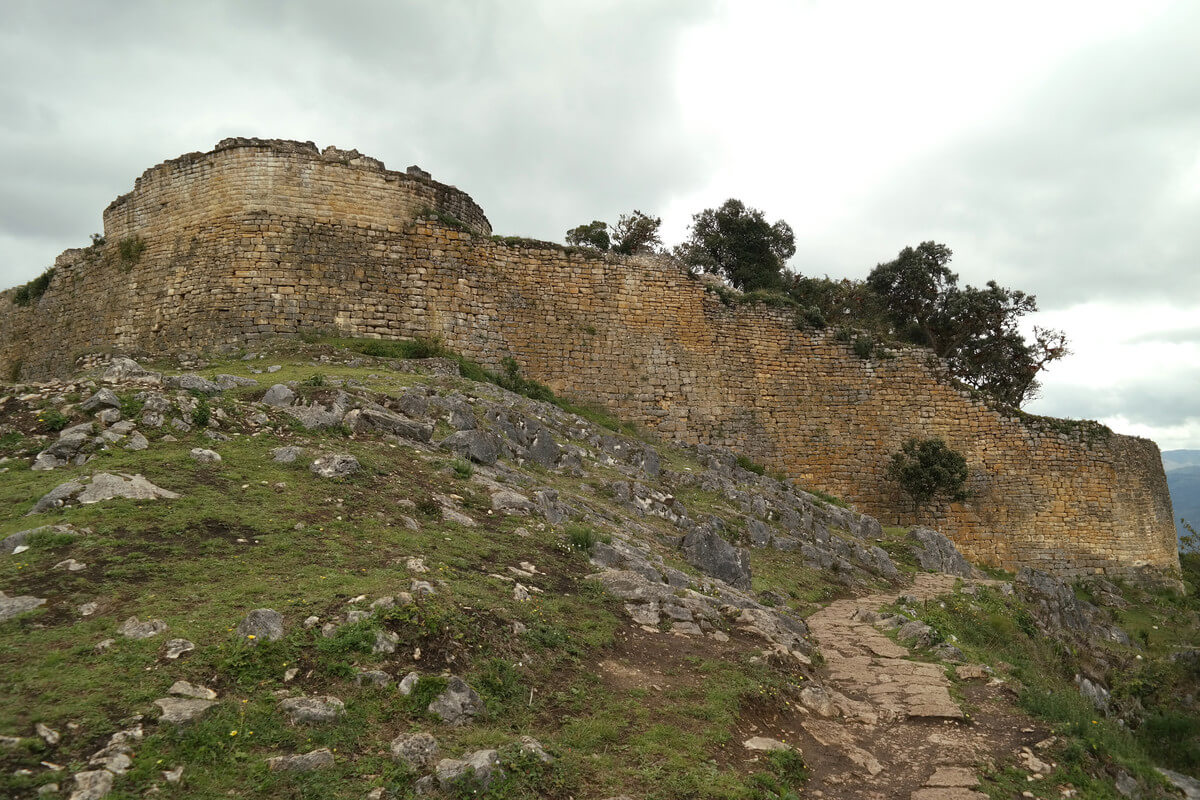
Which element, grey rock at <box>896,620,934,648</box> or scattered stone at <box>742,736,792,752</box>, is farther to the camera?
grey rock at <box>896,620,934,648</box>

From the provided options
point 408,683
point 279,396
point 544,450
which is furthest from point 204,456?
point 544,450

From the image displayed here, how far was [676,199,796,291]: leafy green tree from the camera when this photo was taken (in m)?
30.3

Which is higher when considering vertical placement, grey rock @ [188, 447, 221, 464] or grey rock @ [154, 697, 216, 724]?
grey rock @ [188, 447, 221, 464]

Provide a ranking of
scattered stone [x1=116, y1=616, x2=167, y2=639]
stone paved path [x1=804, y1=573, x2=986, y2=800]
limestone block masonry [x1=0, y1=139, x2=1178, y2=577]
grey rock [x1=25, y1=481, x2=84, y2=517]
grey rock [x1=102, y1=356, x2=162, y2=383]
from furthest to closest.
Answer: limestone block masonry [x1=0, y1=139, x2=1178, y2=577], grey rock [x1=102, y1=356, x2=162, y2=383], grey rock [x1=25, y1=481, x2=84, y2=517], stone paved path [x1=804, y1=573, x2=986, y2=800], scattered stone [x1=116, y1=616, x2=167, y2=639]

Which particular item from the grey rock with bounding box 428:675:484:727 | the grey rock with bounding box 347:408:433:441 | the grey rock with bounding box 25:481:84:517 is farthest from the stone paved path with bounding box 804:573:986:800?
the grey rock with bounding box 25:481:84:517

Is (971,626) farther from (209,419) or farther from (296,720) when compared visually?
(209,419)

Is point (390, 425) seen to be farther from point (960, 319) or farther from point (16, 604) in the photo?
point (960, 319)

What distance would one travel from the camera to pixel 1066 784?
211 inches

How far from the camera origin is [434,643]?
17.7 feet

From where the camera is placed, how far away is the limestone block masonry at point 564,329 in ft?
54.3

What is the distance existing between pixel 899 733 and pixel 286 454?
7.47m

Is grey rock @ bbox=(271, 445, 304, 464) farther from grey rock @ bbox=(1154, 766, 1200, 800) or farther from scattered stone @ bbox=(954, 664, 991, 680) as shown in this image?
grey rock @ bbox=(1154, 766, 1200, 800)

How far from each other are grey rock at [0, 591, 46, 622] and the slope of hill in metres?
0.02

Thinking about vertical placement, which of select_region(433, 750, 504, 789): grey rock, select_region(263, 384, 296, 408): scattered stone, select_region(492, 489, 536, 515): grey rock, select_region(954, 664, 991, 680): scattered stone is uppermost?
select_region(263, 384, 296, 408): scattered stone
